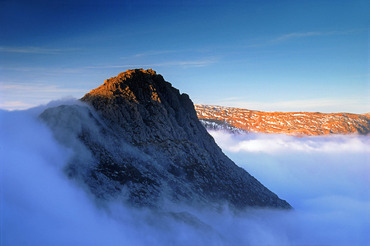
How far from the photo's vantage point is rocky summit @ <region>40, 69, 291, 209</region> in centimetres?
3067

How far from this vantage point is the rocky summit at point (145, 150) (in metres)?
30.7

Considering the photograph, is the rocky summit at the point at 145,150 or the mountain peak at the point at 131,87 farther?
the mountain peak at the point at 131,87

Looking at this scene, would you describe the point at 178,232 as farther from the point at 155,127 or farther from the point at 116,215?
the point at 155,127

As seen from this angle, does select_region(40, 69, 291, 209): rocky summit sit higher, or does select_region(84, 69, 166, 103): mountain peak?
select_region(84, 69, 166, 103): mountain peak

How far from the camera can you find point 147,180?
111 ft

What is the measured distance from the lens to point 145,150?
37625mm

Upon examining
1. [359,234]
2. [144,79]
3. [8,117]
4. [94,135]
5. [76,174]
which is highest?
[144,79]

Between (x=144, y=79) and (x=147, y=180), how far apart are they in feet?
67.0

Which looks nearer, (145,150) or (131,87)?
(145,150)

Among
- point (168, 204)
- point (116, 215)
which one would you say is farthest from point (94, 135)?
point (168, 204)

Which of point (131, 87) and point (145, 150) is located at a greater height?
point (131, 87)

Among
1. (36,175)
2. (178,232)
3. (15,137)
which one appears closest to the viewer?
(36,175)

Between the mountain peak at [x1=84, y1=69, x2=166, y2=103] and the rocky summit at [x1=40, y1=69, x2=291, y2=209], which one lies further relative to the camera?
the mountain peak at [x1=84, y1=69, x2=166, y2=103]

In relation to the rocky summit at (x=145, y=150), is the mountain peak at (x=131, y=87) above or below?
above
